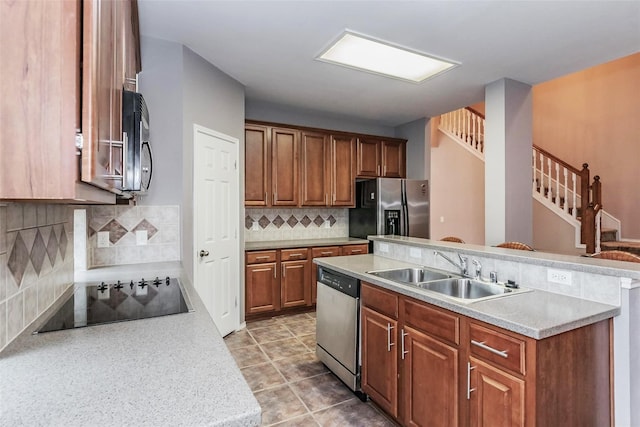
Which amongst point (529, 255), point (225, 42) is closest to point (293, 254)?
point (225, 42)

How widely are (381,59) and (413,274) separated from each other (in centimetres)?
203

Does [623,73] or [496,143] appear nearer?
[496,143]

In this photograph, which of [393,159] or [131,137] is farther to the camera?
[393,159]

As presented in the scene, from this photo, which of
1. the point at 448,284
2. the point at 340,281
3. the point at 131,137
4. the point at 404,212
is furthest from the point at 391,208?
the point at 131,137

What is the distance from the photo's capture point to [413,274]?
2559 millimetres

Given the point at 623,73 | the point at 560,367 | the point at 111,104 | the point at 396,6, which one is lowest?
the point at 560,367

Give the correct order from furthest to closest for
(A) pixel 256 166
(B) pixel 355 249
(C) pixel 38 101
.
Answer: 1. (B) pixel 355 249
2. (A) pixel 256 166
3. (C) pixel 38 101

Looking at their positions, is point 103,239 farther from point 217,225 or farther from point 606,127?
point 606,127

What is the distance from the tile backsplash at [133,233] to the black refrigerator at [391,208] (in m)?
2.84

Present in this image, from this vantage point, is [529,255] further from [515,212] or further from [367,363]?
[515,212]

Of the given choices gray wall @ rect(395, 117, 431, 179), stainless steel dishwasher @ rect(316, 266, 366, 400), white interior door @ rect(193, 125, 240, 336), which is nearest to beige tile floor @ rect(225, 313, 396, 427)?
stainless steel dishwasher @ rect(316, 266, 366, 400)

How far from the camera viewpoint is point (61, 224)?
1658 mm

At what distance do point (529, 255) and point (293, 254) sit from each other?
281 centimetres

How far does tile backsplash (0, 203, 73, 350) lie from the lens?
3.44ft
